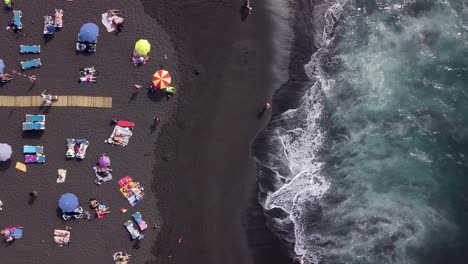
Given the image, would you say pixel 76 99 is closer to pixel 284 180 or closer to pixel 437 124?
pixel 284 180

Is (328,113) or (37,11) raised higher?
(37,11)

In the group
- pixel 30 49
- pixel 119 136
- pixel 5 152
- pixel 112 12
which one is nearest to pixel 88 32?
pixel 112 12

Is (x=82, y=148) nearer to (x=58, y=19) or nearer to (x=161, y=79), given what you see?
(x=161, y=79)

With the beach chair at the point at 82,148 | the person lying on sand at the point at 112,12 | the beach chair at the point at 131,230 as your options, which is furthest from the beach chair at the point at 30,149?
the person lying on sand at the point at 112,12

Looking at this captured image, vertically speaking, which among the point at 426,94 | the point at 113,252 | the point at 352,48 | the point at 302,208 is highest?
the point at 352,48

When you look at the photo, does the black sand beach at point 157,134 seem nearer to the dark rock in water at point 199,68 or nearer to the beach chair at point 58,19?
the dark rock in water at point 199,68

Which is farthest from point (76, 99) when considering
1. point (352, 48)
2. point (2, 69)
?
point (352, 48)
